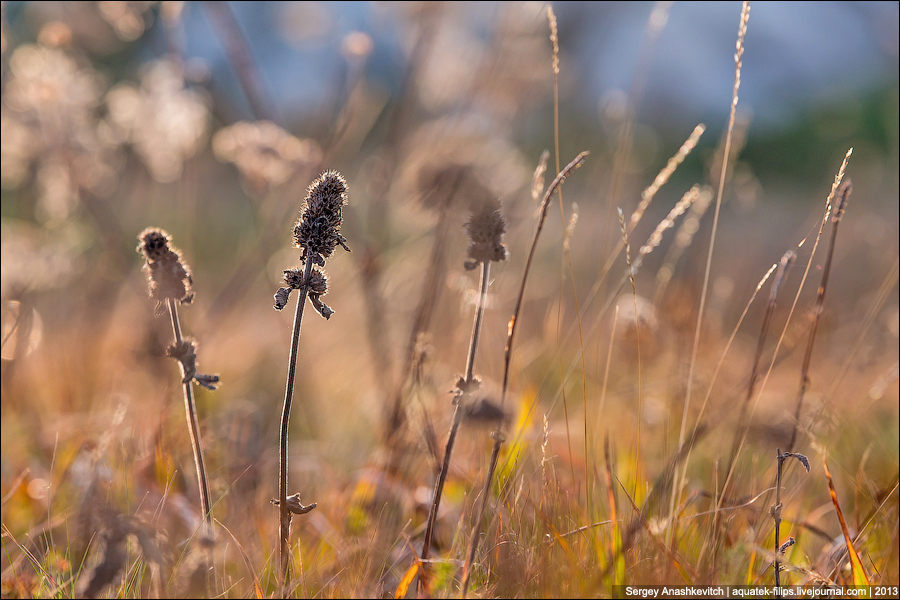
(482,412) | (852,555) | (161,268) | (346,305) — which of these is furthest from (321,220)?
(346,305)

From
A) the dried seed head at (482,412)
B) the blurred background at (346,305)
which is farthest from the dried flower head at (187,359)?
the dried seed head at (482,412)

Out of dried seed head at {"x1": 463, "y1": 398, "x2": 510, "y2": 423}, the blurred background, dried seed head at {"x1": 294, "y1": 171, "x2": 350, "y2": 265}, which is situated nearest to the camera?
dried seed head at {"x1": 294, "y1": 171, "x2": 350, "y2": 265}

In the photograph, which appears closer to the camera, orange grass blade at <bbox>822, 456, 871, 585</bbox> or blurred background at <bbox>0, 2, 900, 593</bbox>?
orange grass blade at <bbox>822, 456, 871, 585</bbox>

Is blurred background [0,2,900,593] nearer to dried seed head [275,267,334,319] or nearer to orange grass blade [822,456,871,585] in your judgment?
orange grass blade [822,456,871,585]

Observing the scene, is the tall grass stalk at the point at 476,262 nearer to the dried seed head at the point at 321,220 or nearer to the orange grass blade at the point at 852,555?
the dried seed head at the point at 321,220

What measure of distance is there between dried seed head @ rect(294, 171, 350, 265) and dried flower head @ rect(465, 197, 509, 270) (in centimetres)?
28

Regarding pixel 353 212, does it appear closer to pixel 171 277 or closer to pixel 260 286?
pixel 260 286

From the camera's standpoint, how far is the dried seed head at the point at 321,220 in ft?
3.50

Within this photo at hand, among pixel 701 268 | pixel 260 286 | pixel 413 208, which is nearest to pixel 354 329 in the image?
pixel 260 286

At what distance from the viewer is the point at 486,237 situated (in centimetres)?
124

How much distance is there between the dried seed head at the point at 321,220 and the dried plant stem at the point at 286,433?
0.09ft

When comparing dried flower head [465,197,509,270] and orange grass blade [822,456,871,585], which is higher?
dried flower head [465,197,509,270]

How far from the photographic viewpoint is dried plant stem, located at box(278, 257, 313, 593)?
3.50 feet

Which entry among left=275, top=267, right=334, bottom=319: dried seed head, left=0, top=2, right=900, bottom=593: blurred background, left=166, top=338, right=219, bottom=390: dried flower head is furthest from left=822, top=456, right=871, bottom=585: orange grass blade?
left=166, top=338, right=219, bottom=390: dried flower head
